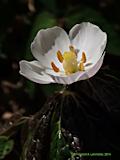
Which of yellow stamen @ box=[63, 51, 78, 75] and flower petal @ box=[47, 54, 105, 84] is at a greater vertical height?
yellow stamen @ box=[63, 51, 78, 75]

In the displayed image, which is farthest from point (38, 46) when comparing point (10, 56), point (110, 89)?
point (10, 56)

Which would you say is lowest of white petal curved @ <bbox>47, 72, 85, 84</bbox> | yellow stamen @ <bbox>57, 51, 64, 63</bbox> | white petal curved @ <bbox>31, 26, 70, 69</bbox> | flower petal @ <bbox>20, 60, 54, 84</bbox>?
white petal curved @ <bbox>47, 72, 85, 84</bbox>

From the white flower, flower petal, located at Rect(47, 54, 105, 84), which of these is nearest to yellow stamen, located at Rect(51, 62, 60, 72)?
the white flower

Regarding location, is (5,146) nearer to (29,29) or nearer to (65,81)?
(65,81)

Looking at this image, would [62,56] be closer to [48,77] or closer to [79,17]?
[48,77]

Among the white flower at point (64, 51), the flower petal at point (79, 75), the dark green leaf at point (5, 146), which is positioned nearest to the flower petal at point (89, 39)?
the white flower at point (64, 51)

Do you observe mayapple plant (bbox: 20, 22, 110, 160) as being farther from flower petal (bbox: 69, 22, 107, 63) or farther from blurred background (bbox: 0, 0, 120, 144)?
blurred background (bbox: 0, 0, 120, 144)

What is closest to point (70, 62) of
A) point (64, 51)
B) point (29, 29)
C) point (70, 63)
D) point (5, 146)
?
point (70, 63)
